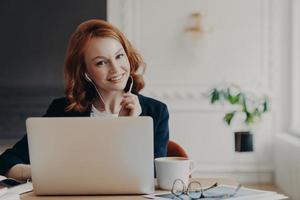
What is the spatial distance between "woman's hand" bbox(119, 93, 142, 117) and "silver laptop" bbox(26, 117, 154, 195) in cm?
56

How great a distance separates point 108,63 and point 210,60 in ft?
10.3

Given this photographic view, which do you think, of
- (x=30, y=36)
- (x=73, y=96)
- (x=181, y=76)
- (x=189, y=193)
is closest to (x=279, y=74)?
(x=181, y=76)

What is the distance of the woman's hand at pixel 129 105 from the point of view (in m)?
2.08

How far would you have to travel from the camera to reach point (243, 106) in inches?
186

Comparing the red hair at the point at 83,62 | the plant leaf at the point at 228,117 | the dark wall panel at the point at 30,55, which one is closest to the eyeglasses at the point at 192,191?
the red hair at the point at 83,62

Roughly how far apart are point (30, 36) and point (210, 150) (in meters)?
1.80

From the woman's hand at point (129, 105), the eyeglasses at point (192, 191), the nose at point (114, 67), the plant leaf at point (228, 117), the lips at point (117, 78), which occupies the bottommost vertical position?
the plant leaf at point (228, 117)

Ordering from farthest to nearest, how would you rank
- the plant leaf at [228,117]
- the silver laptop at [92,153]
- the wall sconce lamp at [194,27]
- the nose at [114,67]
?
the wall sconce lamp at [194,27]
the plant leaf at [228,117]
the nose at [114,67]
the silver laptop at [92,153]

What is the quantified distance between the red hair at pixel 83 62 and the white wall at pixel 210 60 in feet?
9.35

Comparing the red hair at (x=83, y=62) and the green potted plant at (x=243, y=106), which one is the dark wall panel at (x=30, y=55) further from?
the red hair at (x=83, y=62)

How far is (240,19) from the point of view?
5.07 m

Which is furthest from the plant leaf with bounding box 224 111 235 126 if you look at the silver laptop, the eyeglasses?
the silver laptop

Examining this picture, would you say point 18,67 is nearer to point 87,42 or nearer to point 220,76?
point 220,76

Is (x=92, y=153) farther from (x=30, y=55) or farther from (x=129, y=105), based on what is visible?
(x=30, y=55)
